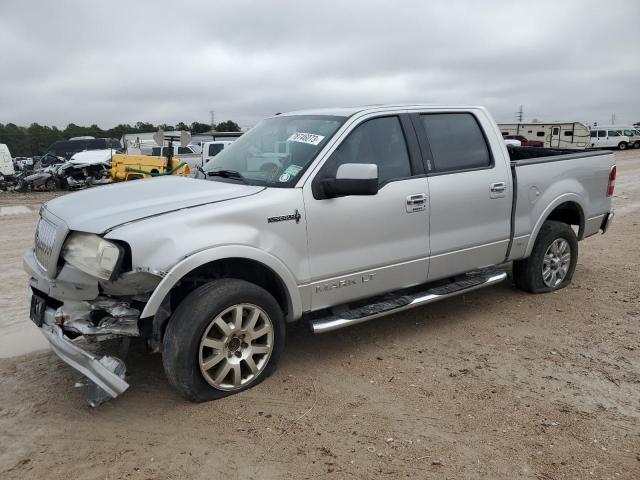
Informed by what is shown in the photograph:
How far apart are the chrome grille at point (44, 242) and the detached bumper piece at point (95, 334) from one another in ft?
1.16

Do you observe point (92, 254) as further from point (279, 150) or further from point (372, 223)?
point (372, 223)

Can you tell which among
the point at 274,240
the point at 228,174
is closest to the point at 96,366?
the point at 274,240

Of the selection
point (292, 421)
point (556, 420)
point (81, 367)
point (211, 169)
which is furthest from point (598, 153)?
point (81, 367)

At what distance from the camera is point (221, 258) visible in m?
Answer: 3.34

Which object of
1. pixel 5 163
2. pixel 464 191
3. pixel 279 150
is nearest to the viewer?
pixel 279 150

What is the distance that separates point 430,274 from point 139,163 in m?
15.0

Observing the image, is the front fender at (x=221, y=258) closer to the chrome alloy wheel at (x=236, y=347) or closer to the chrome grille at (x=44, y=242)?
the chrome alloy wheel at (x=236, y=347)

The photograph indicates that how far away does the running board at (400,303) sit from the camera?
386 cm

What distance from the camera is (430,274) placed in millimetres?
4500

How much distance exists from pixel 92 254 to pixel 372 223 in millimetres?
1903

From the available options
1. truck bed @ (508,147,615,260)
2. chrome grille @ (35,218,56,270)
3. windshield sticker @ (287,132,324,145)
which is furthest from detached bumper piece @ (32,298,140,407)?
truck bed @ (508,147,615,260)

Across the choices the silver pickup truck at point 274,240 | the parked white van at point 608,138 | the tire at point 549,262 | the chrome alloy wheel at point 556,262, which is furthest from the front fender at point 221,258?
Answer: the parked white van at point 608,138

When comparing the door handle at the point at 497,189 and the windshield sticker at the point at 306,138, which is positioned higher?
the windshield sticker at the point at 306,138

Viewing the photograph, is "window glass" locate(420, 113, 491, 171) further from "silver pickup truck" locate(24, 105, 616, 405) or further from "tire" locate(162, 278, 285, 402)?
"tire" locate(162, 278, 285, 402)
